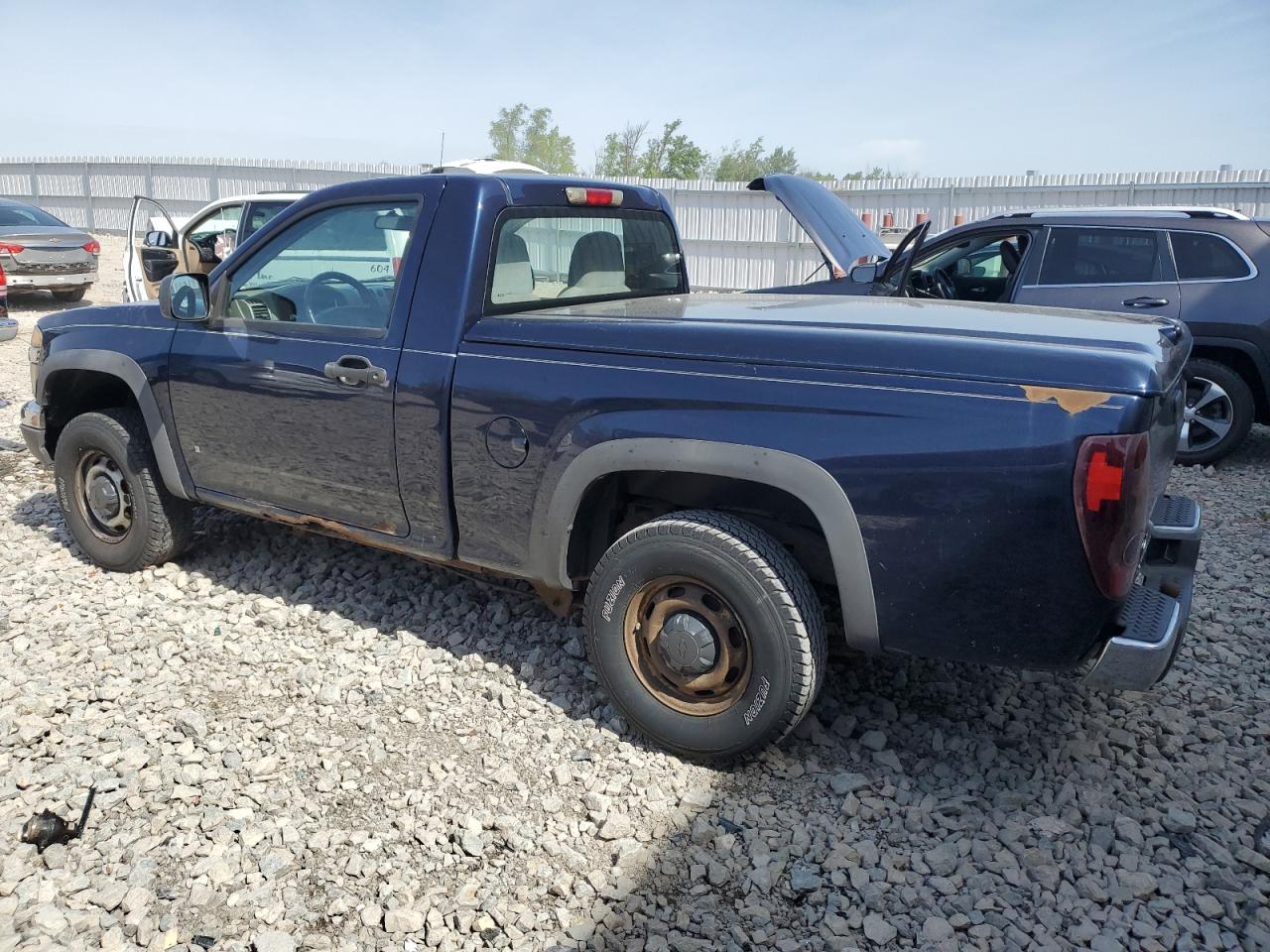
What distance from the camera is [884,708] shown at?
354 cm

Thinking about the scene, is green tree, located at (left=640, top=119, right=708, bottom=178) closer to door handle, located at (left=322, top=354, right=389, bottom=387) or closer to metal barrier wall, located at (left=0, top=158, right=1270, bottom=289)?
metal barrier wall, located at (left=0, top=158, right=1270, bottom=289)

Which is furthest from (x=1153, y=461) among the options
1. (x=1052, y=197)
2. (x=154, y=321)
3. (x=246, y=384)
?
(x=1052, y=197)

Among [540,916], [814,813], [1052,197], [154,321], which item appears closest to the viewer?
[540,916]

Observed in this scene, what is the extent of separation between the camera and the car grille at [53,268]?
14211 millimetres

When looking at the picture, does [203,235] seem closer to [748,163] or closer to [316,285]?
[316,285]

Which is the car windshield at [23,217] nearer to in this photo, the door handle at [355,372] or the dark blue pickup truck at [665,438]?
the dark blue pickup truck at [665,438]

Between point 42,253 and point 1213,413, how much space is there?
592 inches

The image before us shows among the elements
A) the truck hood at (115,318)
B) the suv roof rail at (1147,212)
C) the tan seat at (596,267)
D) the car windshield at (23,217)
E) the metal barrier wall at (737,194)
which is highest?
the metal barrier wall at (737,194)

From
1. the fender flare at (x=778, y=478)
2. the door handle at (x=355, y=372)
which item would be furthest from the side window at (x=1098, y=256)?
the door handle at (x=355, y=372)

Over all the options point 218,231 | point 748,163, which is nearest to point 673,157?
point 748,163

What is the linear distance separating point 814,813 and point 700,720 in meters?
0.44

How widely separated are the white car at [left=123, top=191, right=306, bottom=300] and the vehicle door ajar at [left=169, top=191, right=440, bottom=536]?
21.2 ft

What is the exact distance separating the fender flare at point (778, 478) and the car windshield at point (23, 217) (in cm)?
1511

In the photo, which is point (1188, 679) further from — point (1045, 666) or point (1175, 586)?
point (1045, 666)
